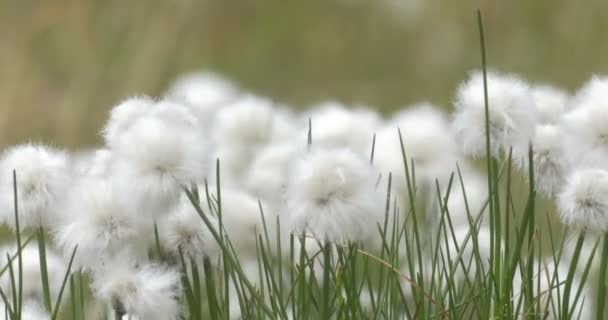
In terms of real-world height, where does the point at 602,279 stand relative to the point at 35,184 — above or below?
below

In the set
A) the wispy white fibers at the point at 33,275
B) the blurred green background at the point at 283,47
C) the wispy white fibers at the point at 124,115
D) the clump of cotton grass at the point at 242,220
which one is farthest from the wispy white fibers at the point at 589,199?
the blurred green background at the point at 283,47

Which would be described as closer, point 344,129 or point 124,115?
point 124,115

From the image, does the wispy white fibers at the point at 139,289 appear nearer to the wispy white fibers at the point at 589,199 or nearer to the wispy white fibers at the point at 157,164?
the wispy white fibers at the point at 157,164

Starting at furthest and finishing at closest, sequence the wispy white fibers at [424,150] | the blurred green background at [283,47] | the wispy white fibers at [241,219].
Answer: the blurred green background at [283,47]
the wispy white fibers at [424,150]
the wispy white fibers at [241,219]

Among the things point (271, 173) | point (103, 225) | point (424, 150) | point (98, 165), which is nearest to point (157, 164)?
point (103, 225)

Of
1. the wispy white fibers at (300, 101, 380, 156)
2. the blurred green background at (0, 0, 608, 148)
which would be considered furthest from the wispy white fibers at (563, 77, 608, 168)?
the blurred green background at (0, 0, 608, 148)

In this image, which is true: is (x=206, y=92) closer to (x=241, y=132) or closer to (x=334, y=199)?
(x=241, y=132)

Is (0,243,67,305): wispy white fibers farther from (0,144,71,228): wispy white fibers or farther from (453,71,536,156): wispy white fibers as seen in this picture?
(453,71,536,156): wispy white fibers

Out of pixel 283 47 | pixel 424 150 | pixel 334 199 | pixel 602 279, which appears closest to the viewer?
pixel 334 199
